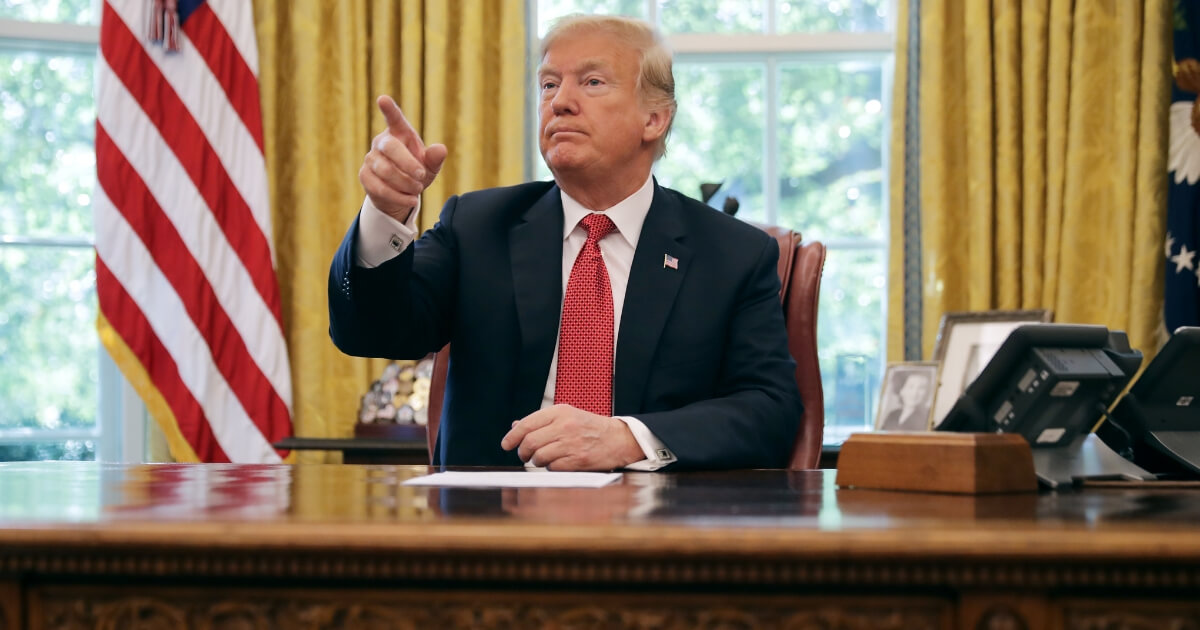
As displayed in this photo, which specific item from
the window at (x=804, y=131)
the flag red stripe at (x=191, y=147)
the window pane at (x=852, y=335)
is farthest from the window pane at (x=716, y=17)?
the flag red stripe at (x=191, y=147)

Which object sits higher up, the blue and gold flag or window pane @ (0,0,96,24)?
window pane @ (0,0,96,24)

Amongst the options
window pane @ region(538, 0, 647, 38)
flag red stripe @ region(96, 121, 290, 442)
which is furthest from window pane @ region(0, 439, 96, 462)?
window pane @ region(538, 0, 647, 38)

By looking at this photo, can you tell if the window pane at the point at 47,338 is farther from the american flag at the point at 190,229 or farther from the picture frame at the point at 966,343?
the picture frame at the point at 966,343

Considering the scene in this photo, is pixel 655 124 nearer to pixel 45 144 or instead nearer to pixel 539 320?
pixel 539 320

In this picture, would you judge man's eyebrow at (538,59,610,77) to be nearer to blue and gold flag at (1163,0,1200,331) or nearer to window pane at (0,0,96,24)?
blue and gold flag at (1163,0,1200,331)

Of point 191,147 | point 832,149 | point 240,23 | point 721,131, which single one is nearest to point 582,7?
point 721,131

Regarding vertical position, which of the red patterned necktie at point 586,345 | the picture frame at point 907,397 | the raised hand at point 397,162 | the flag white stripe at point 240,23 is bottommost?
the picture frame at point 907,397

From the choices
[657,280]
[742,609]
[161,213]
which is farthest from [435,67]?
[742,609]

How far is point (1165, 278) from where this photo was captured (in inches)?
134

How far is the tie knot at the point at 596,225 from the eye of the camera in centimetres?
197

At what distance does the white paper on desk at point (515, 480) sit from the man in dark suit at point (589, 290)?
0.22 metres

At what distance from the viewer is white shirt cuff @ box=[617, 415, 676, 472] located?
4.92 feet

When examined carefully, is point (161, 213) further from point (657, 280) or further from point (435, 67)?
point (657, 280)

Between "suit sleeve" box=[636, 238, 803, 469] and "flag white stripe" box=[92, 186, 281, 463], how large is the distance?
2010 mm
